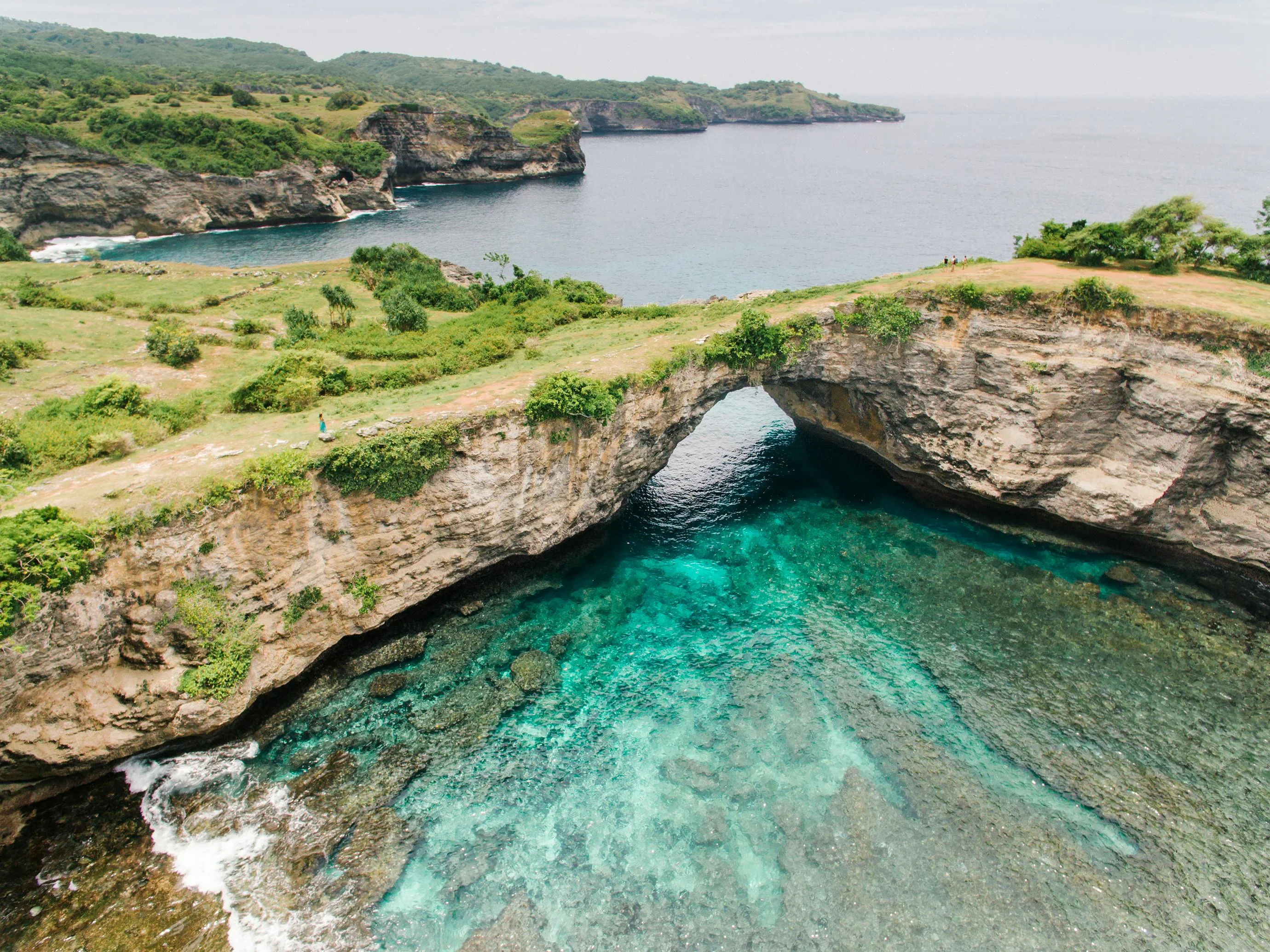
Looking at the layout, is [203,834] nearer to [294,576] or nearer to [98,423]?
[294,576]

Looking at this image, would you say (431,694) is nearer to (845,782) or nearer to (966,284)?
(845,782)

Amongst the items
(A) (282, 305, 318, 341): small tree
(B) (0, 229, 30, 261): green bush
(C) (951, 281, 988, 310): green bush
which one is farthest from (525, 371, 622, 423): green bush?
(B) (0, 229, 30, 261): green bush

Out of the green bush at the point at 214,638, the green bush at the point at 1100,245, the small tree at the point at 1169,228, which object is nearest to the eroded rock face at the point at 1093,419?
the small tree at the point at 1169,228

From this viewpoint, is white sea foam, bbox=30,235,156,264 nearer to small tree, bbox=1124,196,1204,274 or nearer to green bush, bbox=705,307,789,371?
green bush, bbox=705,307,789,371

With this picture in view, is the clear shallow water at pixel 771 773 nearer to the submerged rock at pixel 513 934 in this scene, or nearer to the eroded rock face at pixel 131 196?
the submerged rock at pixel 513 934

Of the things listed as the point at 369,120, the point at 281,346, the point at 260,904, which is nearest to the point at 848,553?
the point at 260,904

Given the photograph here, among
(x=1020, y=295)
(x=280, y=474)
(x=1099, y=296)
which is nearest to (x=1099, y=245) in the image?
(x=1099, y=296)
